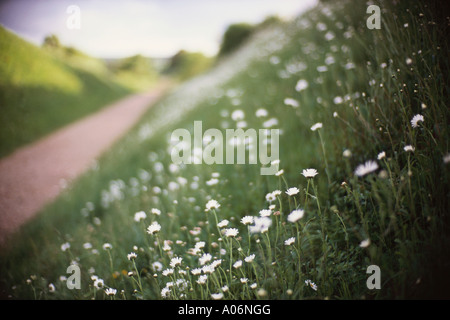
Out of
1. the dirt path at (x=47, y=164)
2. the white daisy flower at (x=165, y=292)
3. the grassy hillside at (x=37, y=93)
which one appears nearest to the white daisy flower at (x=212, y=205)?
the white daisy flower at (x=165, y=292)

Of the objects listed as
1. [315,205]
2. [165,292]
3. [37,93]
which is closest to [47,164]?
[37,93]

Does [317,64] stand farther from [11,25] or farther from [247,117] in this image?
[11,25]

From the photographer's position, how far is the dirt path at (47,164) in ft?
12.4

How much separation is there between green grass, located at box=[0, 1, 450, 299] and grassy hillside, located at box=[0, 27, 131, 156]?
3.07m

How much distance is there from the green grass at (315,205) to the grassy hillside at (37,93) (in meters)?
3.07

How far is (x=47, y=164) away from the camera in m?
6.21

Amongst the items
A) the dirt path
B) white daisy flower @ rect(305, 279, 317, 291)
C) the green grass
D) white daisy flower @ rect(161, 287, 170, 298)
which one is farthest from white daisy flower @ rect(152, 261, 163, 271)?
the dirt path

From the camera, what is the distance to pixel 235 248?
70.3 inches

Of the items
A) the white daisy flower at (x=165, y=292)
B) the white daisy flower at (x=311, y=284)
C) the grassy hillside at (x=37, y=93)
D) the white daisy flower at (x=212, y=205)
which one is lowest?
the white daisy flower at (x=165, y=292)

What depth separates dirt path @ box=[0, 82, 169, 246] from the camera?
3.78 m

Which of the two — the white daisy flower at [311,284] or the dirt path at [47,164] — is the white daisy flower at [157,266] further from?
the dirt path at [47,164]

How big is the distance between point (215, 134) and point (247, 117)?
0.57 meters
